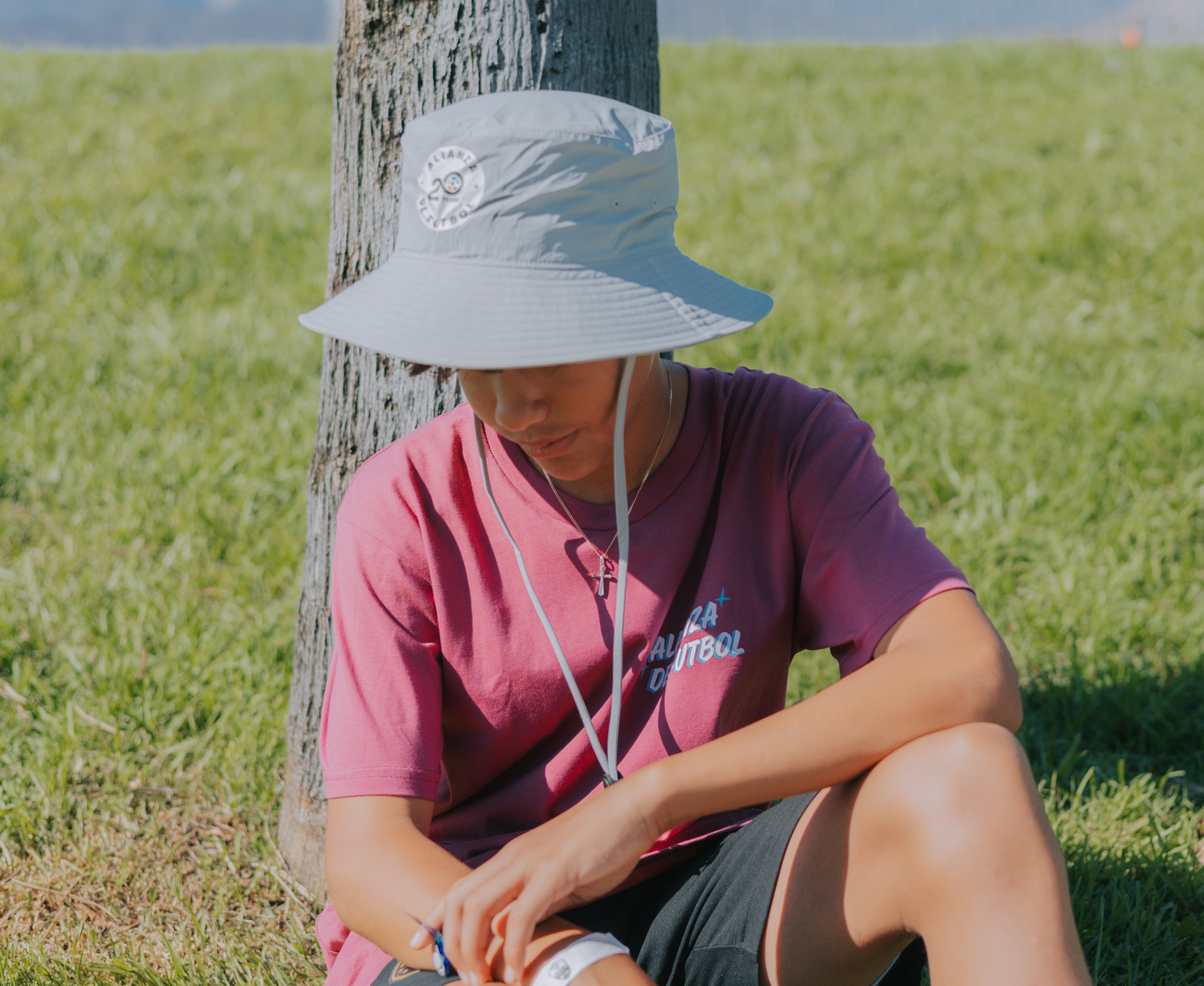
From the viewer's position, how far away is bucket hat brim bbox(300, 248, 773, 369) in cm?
141

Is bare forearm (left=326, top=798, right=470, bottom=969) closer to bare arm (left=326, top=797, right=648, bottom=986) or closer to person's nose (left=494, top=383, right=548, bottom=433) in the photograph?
bare arm (left=326, top=797, right=648, bottom=986)

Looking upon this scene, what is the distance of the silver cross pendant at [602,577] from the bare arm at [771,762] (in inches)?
11.4

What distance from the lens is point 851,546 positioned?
165 centimetres

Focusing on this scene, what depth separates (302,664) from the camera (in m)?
2.43

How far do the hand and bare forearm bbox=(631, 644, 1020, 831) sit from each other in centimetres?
4

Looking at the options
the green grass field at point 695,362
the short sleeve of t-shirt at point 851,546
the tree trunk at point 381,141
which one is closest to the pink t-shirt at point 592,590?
the short sleeve of t-shirt at point 851,546

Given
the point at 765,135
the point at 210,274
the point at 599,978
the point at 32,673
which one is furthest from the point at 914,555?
the point at 765,135

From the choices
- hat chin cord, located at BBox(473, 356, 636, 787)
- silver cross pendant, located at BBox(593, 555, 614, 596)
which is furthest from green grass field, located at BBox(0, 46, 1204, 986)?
silver cross pendant, located at BBox(593, 555, 614, 596)

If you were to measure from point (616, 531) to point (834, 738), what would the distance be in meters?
0.44

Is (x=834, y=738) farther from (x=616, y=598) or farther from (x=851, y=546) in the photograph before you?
(x=616, y=598)

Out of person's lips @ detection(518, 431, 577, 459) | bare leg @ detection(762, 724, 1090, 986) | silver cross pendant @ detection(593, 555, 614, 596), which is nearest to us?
bare leg @ detection(762, 724, 1090, 986)

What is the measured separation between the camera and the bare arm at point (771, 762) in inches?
56.8

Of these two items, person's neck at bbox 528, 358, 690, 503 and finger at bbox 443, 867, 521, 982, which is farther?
person's neck at bbox 528, 358, 690, 503

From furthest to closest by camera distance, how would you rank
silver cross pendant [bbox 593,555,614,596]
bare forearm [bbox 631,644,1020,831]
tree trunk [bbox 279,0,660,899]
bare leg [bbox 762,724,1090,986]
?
tree trunk [bbox 279,0,660,899] → silver cross pendant [bbox 593,555,614,596] → bare forearm [bbox 631,644,1020,831] → bare leg [bbox 762,724,1090,986]
